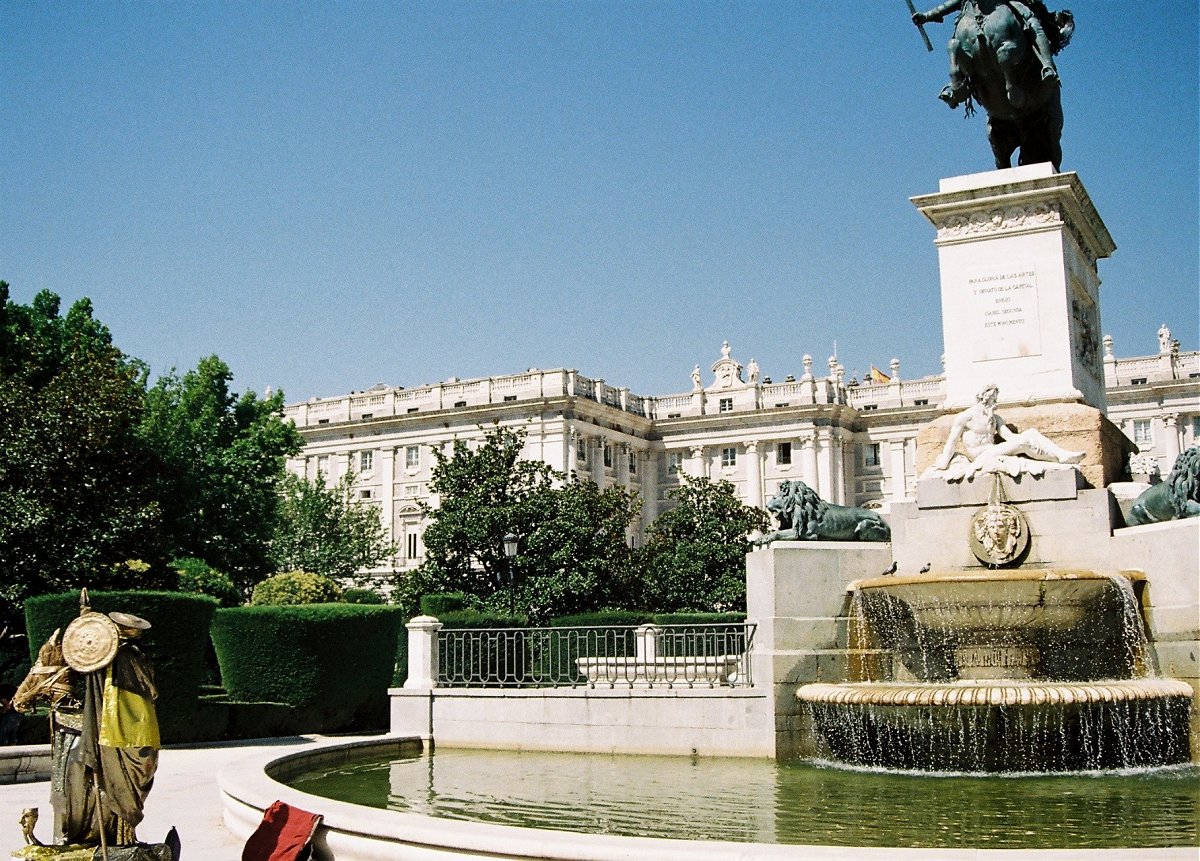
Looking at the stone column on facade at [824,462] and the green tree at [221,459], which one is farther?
the stone column on facade at [824,462]

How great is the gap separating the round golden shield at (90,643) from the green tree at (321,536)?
178 feet

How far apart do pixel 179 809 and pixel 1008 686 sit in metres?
6.88

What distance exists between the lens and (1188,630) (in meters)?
11.4

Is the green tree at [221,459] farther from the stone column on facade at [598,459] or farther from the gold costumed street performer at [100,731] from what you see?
the stone column on facade at [598,459]

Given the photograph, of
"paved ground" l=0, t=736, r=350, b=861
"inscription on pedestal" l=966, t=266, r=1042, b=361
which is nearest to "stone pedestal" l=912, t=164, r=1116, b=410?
"inscription on pedestal" l=966, t=266, r=1042, b=361

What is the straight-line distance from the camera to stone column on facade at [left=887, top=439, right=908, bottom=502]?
90625 millimetres

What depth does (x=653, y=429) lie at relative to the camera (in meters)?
97.9

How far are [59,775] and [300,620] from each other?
575 inches

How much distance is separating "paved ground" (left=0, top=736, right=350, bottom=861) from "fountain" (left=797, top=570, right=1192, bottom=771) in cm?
541

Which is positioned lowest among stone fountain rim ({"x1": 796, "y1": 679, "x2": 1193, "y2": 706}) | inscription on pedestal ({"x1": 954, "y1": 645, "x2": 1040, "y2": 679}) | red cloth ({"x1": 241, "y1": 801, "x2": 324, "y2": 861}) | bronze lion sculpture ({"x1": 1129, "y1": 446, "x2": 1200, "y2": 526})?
red cloth ({"x1": 241, "y1": 801, "x2": 324, "y2": 861})

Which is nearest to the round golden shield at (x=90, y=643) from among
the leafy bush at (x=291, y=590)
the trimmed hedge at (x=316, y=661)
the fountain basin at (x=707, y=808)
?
the fountain basin at (x=707, y=808)

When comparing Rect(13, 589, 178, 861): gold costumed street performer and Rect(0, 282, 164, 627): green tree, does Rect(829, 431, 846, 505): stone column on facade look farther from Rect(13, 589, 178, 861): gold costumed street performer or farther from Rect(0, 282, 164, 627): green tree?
Rect(13, 589, 178, 861): gold costumed street performer

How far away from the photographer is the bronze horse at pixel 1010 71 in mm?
13875

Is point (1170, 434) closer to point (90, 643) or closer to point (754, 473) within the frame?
point (754, 473)
